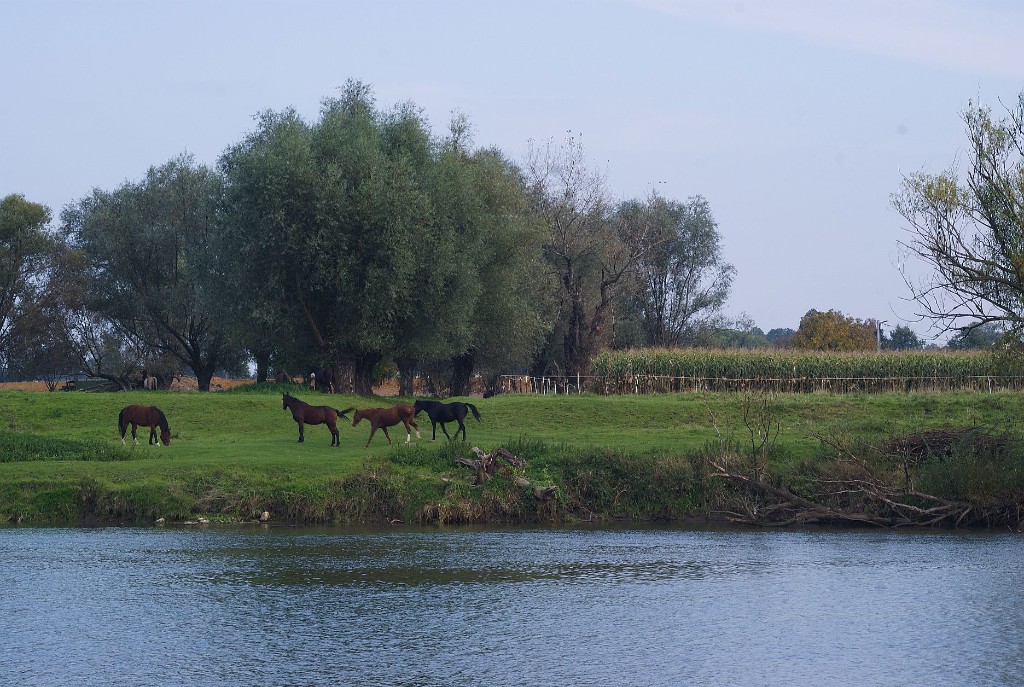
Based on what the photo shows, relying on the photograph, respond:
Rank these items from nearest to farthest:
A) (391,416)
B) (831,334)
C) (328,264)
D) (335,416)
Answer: (391,416) → (335,416) → (328,264) → (831,334)

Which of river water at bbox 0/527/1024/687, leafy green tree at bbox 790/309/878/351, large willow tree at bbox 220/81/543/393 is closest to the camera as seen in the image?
river water at bbox 0/527/1024/687

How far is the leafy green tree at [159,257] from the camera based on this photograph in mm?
64688

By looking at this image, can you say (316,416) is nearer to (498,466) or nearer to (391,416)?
(391,416)

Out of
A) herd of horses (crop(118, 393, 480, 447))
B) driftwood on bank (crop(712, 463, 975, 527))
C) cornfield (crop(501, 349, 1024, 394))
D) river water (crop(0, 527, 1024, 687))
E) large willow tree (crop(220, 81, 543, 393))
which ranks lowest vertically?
river water (crop(0, 527, 1024, 687))

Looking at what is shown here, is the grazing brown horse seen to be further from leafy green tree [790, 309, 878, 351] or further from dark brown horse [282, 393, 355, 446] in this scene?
leafy green tree [790, 309, 878, 351]

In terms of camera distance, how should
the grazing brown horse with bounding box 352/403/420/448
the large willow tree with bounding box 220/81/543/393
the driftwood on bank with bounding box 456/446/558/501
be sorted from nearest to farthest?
the driftwood on bank with bounding box 456/446/558/501 → the grazing brown horse with bounding box 352/403/420/448 → the large willow tree with bounding box 220/81/543/393

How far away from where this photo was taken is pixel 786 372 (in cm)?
5428

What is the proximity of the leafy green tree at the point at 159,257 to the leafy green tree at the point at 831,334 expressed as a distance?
57844mm

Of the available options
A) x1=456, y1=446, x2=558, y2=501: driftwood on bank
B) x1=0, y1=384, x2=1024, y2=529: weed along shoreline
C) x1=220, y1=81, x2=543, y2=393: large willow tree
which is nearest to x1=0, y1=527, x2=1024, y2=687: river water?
x1=0, y1=384, x2=1024, y2=529: weed along shoreline

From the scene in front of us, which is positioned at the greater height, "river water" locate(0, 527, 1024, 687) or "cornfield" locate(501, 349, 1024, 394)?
"cornfield" locate(501, 349, 1024, 394)

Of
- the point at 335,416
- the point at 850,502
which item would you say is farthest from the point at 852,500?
the point at 335,416

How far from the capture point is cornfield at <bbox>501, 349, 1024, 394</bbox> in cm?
5325

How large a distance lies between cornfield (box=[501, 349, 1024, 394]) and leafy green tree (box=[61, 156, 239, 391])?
76.6 feet

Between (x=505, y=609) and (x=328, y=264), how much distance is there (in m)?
31.8
